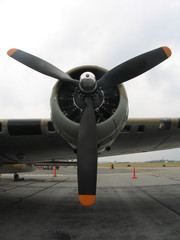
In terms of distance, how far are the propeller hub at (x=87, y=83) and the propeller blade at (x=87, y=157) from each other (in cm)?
21

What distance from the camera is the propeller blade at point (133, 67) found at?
4215 millimetres

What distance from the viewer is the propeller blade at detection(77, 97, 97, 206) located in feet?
11.7

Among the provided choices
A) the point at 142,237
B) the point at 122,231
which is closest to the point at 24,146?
the point at 122,231

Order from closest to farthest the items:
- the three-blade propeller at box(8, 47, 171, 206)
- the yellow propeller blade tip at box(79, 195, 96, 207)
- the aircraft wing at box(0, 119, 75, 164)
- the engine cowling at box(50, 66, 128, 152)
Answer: the yellow propeller blade tip at box(79, 195, 96, 207)
the three-blade propeller at box(8, 47, 171, 206)
the engine cowling at box(50, 66, 128, 152)
the aircraft wing at box(0, 119, 75, 164)

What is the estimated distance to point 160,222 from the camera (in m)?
4.64

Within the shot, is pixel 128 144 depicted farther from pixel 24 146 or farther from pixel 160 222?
pixel 24 146

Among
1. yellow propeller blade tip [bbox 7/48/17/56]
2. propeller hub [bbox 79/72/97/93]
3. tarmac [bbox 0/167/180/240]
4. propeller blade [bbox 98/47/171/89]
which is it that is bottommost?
tarmac [bbox 0/167/180/240]

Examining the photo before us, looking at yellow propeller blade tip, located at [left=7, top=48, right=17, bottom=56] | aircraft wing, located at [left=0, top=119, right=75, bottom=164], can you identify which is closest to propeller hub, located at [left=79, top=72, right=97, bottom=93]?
aircraft wing, located at [left=0, top=119, right=75, bottom=164]

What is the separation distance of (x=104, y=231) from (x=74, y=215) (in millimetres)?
1520

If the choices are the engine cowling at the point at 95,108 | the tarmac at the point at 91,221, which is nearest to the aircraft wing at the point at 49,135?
the engine cowling at the point at 95,108

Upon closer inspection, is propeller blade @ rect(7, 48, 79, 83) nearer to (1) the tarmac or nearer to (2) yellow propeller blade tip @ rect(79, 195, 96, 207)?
(2) yellow propeller blade tip @ rect(79, 195, 96, 207)

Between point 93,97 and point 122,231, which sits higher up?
point 93,97

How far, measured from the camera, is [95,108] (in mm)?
4324

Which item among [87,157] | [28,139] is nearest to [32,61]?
[28,139]
